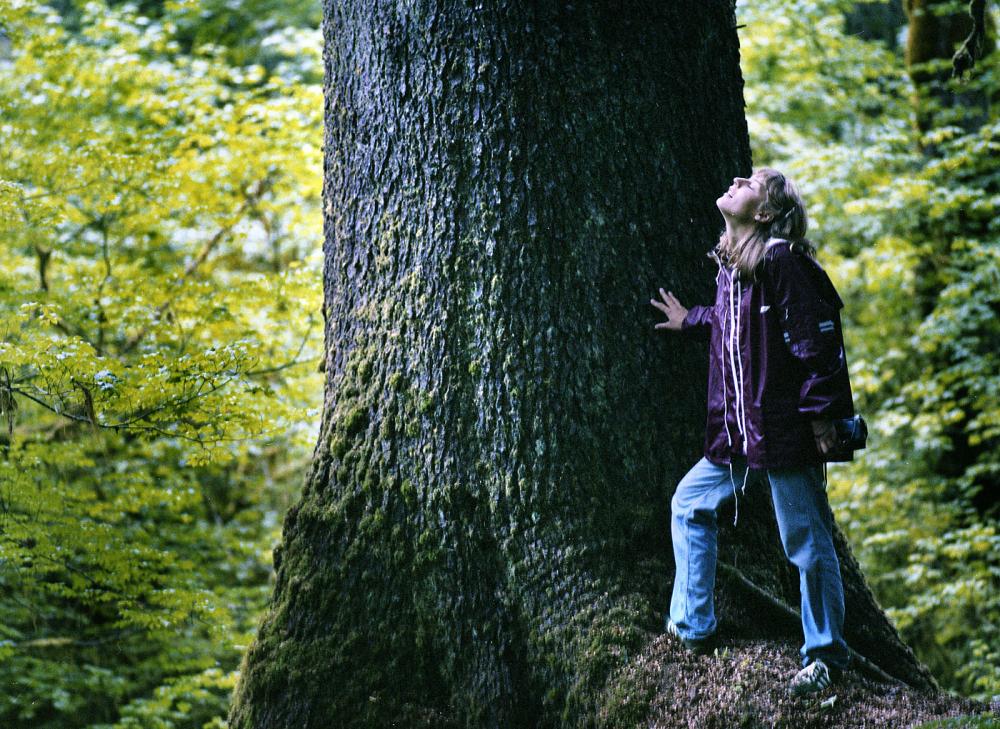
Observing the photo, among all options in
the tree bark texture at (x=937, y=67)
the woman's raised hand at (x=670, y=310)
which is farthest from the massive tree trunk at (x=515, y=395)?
the tree bark texture at (x=937, y=67)

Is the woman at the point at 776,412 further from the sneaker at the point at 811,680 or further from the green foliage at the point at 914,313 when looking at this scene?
the green foliage at the point at 914,313

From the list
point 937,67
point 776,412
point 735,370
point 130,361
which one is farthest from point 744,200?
point 937,67

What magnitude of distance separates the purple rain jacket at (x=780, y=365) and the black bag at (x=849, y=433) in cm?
2

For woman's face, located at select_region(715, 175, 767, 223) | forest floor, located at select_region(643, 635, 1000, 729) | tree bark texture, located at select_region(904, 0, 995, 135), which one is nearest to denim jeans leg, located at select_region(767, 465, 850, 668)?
forest floor, located at select_region(643, 635, 1000, 729)

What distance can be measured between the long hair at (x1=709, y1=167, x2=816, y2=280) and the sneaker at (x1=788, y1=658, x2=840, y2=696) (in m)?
1.33

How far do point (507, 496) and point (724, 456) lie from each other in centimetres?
80

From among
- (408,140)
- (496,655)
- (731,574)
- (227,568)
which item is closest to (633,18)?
(408,140)

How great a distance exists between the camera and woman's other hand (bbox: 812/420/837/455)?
280 cm

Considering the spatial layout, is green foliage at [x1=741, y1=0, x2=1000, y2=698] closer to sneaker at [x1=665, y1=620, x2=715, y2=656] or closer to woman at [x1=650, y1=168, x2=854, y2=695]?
woman at [x1=650, y1=168, x2=854, y2=695]

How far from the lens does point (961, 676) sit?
749cm

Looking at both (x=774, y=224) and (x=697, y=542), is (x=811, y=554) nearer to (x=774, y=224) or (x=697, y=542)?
(x=697, y=542)

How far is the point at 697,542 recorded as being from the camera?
3.01m

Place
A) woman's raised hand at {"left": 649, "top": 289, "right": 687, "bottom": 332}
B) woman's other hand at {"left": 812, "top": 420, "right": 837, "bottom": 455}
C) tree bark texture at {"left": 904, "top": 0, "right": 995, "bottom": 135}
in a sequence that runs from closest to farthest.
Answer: woman's other hand at {"left": 812, "top": 420, "right": 837, "bottom": 455}, woman's raised hand at {"left": 649, "top": 289, "right": 687, "bottom": 332}, tree bark texture at {"left": 904, "top": 0, "right": 995, "bottom": 135}

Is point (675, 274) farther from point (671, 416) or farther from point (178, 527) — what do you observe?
point (178, 527)
